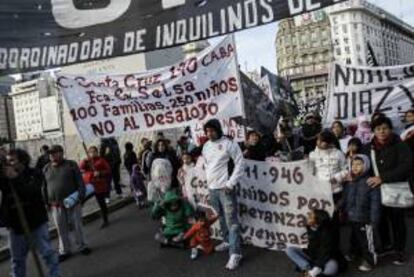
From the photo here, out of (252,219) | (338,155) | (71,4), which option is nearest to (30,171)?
(71,4)

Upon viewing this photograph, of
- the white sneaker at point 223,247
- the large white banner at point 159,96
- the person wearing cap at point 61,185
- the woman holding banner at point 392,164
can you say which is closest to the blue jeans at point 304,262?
the woman holding banner at point 392,164

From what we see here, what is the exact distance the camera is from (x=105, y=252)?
Answer: 9.95 metres

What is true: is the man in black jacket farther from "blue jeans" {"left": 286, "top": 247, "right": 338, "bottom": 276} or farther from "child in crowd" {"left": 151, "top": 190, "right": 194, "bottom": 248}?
"blue jeans" {"left": 286, "top": 247, "right": 338, "bottom": 276}

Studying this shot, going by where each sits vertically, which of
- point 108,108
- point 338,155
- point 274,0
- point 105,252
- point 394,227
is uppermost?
point 274,0

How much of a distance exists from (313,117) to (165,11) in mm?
5924

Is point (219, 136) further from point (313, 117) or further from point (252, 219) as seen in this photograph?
point (313, 117)

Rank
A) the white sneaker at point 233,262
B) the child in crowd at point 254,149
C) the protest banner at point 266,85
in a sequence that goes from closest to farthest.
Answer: the white sneaker at point 233,262 < the child in crowd at point 254,149 < the protest banner at point 266,85

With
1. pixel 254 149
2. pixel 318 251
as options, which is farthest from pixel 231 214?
pixel 254 149

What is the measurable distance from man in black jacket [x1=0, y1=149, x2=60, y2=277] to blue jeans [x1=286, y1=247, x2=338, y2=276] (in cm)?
274

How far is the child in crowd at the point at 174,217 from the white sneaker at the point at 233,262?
1.65m

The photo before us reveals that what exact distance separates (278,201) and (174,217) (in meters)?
1.82

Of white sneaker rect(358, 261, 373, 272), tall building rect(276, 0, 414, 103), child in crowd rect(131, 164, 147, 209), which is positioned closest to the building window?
tall building rect(276, 0, 414, 103)

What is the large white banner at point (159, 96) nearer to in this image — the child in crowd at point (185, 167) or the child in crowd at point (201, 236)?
the child in crowd at point (185, 167)

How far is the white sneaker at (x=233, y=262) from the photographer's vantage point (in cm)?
788
